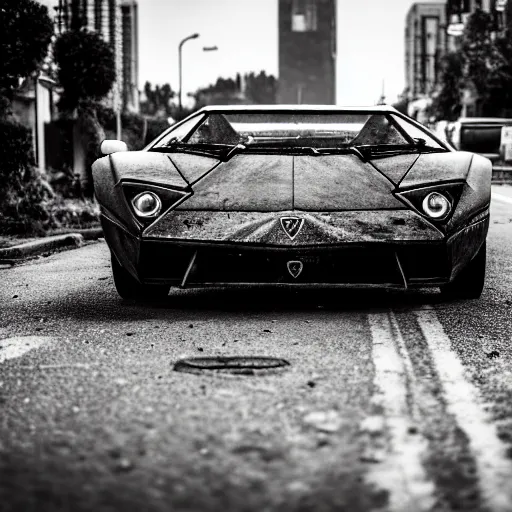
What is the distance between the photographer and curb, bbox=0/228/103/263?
10.3 meters

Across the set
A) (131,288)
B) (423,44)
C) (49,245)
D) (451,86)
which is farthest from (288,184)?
(423,44)

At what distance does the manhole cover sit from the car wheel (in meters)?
2.10

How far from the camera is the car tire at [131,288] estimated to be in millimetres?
6207

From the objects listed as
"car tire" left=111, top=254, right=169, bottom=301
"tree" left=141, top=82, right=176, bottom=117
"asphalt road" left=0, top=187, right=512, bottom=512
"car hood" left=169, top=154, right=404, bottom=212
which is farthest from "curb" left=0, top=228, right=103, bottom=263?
"tree" left=141, top=82, right=176, bottom=117

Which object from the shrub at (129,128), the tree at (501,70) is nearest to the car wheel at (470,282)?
the shrub at (129,128)

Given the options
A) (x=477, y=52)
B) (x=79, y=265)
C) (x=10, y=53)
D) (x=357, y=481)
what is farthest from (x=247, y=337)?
(x=477, y=52)

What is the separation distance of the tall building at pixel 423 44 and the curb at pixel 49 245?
84427mm

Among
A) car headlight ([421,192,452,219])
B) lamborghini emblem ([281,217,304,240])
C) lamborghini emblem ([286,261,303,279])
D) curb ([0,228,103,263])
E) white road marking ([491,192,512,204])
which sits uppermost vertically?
car headlight ([421,192,452,219])

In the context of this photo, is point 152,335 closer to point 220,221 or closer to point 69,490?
point 220,221

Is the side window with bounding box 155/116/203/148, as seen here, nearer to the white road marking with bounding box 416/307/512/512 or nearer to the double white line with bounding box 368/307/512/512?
the double white line with bounding box 368/307/512/512

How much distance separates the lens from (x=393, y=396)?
Answer: 12.3 ft

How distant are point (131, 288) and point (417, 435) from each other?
334 cm

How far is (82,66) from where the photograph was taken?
30.9 metres

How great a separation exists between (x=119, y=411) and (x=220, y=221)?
2.21 metres
